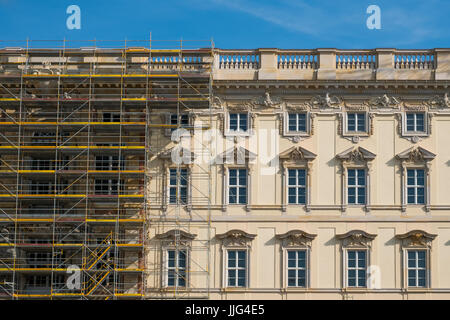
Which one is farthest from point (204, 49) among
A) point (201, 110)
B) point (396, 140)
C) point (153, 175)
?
point (396, 140)

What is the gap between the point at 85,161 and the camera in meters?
52.7

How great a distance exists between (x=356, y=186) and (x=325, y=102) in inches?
173

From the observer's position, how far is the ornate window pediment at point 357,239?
52.1 meters

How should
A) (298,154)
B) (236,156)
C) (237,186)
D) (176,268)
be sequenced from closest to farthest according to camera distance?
1. (176,268)
2. (298,154)
3. (237,186)
4. (236,156)

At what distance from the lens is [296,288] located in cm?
5191

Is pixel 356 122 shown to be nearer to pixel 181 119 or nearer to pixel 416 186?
pixel 416 186

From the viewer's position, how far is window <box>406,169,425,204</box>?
174ft

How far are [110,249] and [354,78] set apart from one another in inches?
573

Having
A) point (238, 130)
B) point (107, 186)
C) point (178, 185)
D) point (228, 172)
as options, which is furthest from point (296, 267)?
point (107, 186)

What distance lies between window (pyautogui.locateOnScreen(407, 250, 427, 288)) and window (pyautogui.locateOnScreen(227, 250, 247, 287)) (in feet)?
25.7

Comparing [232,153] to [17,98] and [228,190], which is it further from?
[17,98]

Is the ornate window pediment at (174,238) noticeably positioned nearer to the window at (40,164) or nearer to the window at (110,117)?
the window at (110,117)

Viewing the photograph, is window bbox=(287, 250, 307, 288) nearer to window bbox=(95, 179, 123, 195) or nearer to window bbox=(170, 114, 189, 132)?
window bbox=(170, 114, 189, 132)

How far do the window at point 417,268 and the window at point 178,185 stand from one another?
36.7ft
